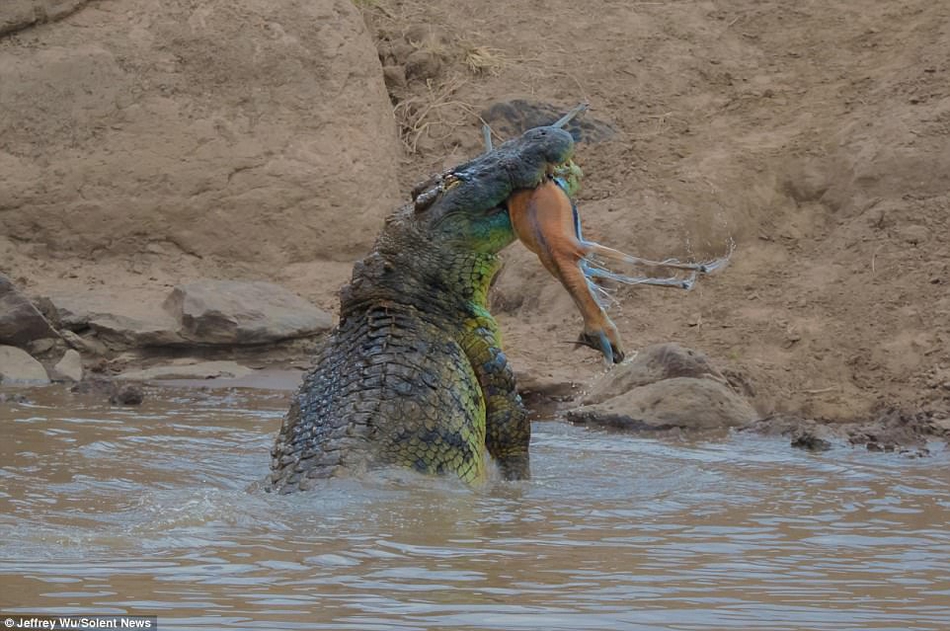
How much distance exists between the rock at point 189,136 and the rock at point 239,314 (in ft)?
3.16

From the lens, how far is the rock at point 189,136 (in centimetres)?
995

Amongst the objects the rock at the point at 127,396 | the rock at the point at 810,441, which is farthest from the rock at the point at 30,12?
the rock at the point at 810,441

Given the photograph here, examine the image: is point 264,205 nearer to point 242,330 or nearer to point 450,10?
point 242,330

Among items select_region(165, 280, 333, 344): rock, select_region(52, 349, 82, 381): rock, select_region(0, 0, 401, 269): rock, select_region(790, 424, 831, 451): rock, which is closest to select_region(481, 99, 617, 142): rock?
select_region(0, 0, 401, 269): rock

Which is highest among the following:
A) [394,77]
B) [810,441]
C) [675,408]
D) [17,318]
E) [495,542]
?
[394,77]

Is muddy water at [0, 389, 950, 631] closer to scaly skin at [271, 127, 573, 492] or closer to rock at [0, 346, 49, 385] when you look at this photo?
scaly skin at [271, 127, 573, 492]

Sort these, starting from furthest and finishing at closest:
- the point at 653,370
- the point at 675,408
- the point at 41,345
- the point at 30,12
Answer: the point at 30,12
the point at 41,345
the point at 653,370
the point at 675,408

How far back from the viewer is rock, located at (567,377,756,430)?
710 centimetres

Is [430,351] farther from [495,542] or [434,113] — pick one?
[434,113]

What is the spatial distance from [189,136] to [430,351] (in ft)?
17.9

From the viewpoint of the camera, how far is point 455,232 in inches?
203

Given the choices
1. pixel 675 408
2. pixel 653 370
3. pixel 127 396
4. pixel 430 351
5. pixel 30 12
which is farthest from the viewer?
pixel 30 12

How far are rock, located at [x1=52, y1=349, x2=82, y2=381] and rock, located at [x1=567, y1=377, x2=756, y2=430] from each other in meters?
2.72

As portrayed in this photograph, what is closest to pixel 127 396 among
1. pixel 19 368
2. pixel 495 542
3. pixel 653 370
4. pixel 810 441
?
pixel 19 368
